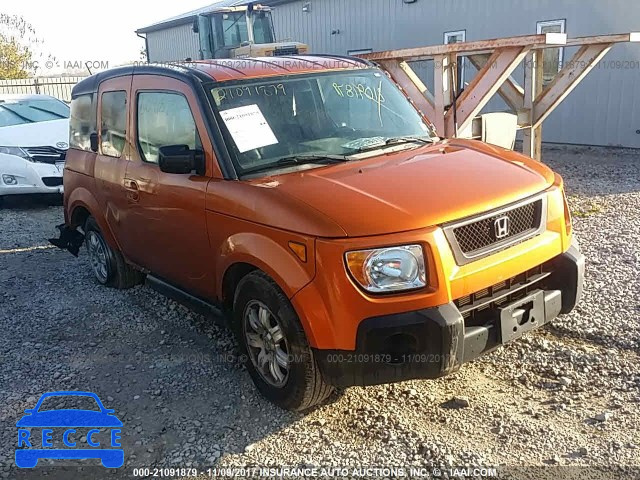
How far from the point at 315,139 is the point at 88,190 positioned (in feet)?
8.07

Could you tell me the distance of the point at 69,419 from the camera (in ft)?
11.9

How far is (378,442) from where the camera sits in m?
3.21

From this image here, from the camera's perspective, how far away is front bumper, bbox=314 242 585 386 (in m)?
2.88

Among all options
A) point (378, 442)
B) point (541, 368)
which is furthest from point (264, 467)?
point (541, 368)

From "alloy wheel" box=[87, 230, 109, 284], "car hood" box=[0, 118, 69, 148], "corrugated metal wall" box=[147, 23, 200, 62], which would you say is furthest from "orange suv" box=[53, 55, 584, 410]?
"corrugated metal wall" box=[147, 23, 200, 62]

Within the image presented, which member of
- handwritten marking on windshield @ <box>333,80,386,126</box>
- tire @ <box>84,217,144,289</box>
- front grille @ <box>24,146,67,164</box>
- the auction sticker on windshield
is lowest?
tire @ <box>84,217,144,289</box>

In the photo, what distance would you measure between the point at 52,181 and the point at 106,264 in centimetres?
430

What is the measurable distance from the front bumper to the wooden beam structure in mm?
3037

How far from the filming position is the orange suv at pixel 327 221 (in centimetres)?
291

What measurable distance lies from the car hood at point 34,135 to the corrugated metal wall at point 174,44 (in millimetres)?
14963

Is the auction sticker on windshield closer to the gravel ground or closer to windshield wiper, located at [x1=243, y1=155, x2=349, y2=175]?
windshield wiper, located at [x1=243, y1=155, x2=349, y2=175]

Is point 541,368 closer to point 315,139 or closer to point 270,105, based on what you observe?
point 315,139

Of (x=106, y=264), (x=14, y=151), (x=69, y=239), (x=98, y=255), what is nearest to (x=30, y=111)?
(x=14, y=151)

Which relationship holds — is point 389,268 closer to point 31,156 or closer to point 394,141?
point 394,141
